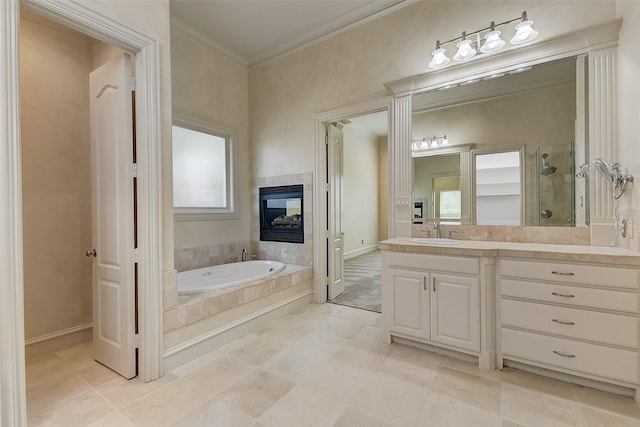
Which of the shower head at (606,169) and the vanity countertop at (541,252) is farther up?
the shower head at (606,169)

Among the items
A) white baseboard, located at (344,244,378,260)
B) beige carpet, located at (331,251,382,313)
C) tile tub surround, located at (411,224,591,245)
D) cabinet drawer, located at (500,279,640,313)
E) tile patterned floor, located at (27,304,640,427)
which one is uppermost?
tile tub surround, located at (411,224,591,245)

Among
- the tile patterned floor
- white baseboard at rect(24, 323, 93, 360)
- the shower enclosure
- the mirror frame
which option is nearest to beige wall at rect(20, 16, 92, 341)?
white baseboard at rect(24, 323, 93, 360)

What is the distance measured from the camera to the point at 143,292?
1.94 m

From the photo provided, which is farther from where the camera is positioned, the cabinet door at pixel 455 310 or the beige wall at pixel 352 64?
the beige wall at pixel 352 64

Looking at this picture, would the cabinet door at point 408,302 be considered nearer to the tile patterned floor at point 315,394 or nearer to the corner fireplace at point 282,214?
the tile patterned floor at point 315,394

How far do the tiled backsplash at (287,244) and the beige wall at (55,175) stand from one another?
6.27 feet

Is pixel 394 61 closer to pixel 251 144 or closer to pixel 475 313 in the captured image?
pixel 251 144

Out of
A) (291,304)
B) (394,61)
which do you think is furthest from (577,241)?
(291,304)

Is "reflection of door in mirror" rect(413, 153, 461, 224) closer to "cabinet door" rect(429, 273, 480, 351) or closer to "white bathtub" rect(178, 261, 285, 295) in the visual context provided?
"cabinet door" rect(429, 273, 480, 351)

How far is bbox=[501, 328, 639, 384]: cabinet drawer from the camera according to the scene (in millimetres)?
1694

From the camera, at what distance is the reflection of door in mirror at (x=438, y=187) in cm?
277

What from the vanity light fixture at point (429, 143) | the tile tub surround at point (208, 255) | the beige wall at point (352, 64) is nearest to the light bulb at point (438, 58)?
the beige wall at point (352, 64)

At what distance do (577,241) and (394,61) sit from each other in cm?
235

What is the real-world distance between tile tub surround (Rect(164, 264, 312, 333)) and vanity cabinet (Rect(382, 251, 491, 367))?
3.96ft
